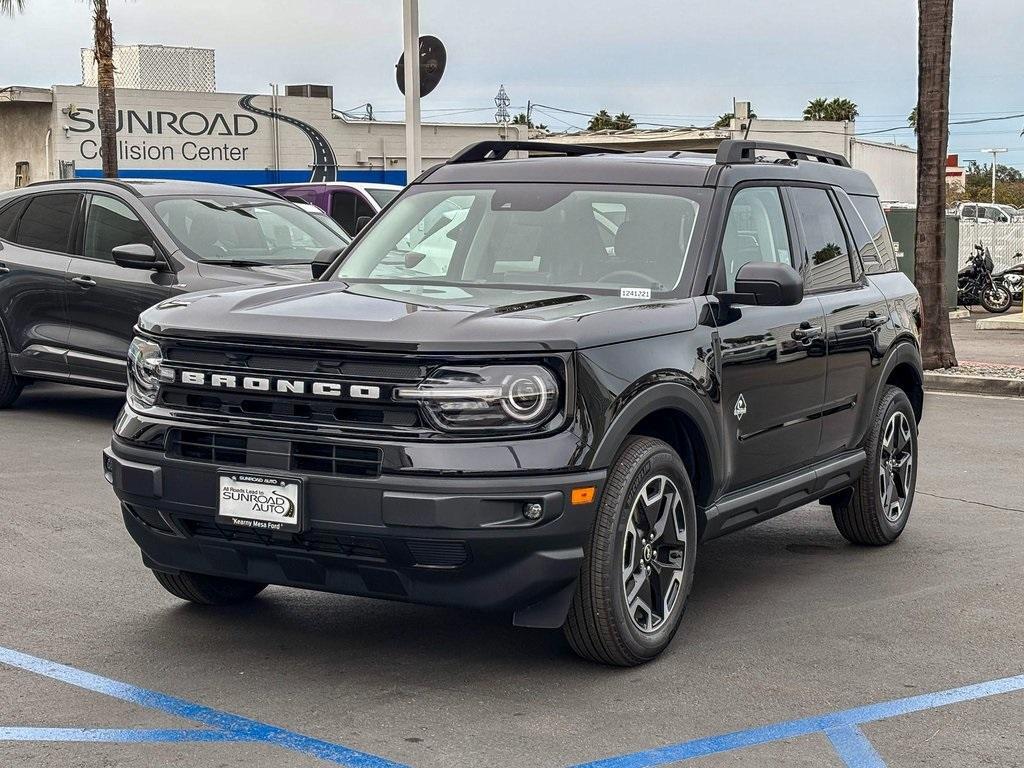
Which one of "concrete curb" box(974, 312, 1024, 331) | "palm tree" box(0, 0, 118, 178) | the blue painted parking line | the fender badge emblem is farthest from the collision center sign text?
the blue painted parking line

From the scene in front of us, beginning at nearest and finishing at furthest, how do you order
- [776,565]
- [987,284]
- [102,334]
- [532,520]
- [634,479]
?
1. [532,520]
2. [634,479]
3. [776,565]
4. [102,334]
5. [987,284]

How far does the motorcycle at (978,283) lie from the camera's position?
27344 mm

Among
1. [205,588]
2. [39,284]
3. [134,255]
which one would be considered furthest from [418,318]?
[39,284]

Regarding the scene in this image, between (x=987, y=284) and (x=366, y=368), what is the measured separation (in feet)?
81.2

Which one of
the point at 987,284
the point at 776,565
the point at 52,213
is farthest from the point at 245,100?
the point at 776,565

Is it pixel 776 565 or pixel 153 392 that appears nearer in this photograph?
pixel 153 392

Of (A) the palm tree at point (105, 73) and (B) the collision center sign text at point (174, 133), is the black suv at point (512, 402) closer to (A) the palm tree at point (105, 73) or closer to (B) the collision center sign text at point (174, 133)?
(A) the palm tree at point (105, 73)

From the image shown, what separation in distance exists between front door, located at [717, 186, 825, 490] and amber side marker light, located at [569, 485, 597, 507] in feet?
3.60

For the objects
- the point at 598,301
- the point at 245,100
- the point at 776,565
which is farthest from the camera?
the point at 245,100

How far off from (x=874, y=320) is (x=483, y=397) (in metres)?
3.14

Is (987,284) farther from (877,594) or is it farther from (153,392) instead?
(153,392)

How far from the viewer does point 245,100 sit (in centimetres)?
3866

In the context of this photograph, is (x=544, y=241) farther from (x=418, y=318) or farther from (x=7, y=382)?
(x=7, y=382)

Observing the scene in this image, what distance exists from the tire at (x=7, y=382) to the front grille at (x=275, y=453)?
7.46m
